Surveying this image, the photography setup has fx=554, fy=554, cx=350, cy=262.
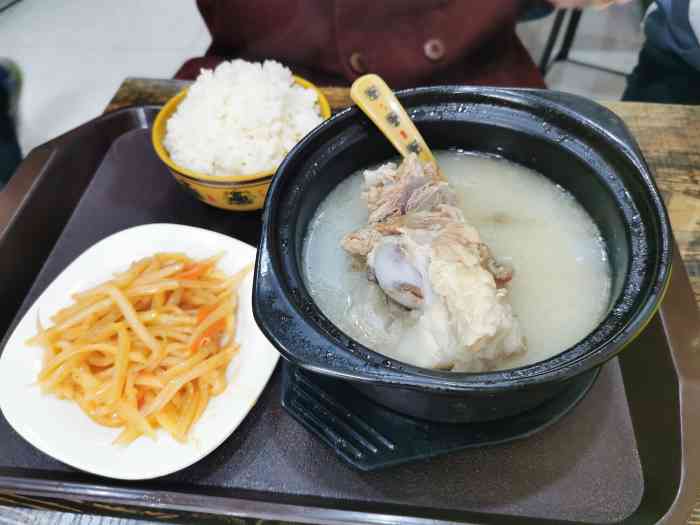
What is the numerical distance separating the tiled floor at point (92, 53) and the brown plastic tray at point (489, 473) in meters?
2.28

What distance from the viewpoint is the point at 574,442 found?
47.7 inches

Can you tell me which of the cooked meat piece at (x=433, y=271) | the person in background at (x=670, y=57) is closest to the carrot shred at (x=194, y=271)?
the cooked meat piece at (x=433, y=271)

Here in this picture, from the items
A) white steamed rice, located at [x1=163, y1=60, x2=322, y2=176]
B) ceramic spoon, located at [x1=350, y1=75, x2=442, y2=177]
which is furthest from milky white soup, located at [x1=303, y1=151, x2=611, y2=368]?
white steamed rice, located at [x1=163, y1=60, x2=322, y2=176]

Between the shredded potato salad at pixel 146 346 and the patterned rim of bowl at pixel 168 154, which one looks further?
the patterned rim of bowl at pixel 168 154

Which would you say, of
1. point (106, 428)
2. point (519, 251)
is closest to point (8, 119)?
point (106, 428)

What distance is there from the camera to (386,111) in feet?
4.30

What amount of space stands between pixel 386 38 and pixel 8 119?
1866mm

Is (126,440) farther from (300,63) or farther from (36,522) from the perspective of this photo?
(300,63)

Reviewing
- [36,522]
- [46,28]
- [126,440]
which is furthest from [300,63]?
[36,522]

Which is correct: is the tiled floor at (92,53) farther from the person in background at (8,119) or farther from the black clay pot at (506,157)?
the black clay pot at (506,157)

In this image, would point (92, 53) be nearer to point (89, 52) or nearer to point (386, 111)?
point (89, 52)

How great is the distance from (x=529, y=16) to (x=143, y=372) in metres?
2.42

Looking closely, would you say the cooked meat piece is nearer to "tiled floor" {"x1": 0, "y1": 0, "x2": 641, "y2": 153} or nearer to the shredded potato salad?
the shredded potato salad

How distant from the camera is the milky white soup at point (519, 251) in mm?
1183
